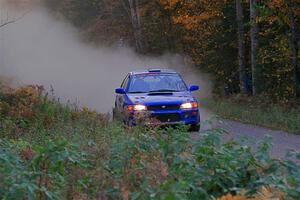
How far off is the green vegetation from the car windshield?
10403 mm

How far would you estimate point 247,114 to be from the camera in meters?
23.2

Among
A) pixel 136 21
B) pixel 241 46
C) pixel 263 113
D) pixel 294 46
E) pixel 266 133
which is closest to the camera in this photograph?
pixel 266 133

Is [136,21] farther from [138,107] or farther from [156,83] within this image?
[138,107]

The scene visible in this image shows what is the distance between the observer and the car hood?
17.6 metres

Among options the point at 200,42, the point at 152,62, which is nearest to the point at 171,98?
the point at 200,42

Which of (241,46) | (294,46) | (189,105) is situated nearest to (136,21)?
(241,46)

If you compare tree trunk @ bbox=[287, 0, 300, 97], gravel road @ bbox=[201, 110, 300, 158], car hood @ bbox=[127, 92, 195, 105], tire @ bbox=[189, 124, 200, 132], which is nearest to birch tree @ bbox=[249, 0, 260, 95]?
tree trunk @ bbox=[287, 0, 300, 97]

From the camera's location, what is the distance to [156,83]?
19156mm

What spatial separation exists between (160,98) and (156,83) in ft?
4.49

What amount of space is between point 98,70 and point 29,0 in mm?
15199

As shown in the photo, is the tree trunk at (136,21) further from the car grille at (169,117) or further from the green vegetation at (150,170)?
the green vegetation at (150,170)

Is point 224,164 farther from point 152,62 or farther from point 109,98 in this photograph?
point 152,62

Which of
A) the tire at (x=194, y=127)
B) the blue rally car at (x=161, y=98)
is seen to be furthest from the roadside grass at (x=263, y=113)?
the blue rally car at (x=161, y=98)

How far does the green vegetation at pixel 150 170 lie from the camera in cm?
598
